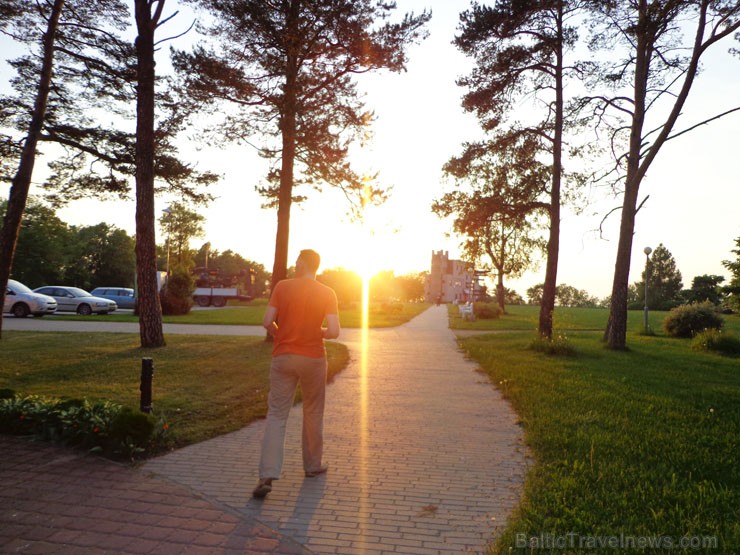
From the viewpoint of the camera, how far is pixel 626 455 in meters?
5.30

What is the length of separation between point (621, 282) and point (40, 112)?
1555 centimetres

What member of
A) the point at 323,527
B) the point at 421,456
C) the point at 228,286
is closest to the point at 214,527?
the point at 323,527

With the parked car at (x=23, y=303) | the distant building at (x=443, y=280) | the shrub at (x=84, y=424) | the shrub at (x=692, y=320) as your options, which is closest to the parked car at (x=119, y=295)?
the parked car at (x=23, y=303)

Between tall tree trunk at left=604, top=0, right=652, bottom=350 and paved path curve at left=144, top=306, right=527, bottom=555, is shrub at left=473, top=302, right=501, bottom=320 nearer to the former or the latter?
tall tree trunk at left=604, top=0, right=652, bottom=350

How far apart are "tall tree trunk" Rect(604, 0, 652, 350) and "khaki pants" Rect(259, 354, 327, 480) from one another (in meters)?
12.9

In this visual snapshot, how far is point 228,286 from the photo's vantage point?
43.0 m

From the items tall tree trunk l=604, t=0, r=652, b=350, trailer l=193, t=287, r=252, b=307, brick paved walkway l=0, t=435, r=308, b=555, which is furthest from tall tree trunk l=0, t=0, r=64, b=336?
trailer l=193, t=287, r=252, b=307

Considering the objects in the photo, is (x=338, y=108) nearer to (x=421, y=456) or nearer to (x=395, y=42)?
(x=395, y=42)

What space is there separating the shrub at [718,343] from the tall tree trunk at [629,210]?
2.91 m

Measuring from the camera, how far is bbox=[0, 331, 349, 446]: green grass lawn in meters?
7.02

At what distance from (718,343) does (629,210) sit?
4813mm

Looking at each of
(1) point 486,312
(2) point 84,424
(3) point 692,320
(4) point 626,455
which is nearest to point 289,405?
(2) point 84,424
